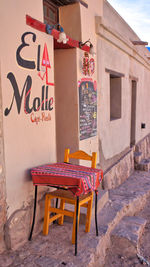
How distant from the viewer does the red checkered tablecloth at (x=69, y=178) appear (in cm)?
247

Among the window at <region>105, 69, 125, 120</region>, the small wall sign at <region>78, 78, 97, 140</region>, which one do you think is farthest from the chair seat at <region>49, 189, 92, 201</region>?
the window at <region>105, 69, 125, 120</region>

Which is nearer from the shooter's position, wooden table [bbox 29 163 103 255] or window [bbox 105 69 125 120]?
wooden table [bbox 29 163 103 255]

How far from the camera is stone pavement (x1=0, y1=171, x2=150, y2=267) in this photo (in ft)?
8.13

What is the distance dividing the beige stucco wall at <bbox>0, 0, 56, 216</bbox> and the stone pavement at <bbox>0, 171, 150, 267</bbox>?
46cm

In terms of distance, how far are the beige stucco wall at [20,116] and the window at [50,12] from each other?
748 millimetres

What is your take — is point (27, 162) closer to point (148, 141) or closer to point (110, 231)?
point (110, 231)

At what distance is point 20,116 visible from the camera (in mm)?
2656

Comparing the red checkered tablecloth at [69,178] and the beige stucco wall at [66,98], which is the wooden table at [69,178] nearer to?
the red checkered tablecloth at [69,178]

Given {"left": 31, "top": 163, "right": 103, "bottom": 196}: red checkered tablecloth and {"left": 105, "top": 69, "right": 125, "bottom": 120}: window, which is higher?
{"left": 105, "top": 69, "right": 125, "bottom": 120}: window

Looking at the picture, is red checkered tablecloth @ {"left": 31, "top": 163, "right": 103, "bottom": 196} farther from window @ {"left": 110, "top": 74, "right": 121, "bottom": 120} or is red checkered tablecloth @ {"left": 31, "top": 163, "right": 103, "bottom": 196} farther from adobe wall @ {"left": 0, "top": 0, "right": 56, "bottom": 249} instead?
window @ {"left": 110, "top": 74, "right": 121, "bottom": 120}

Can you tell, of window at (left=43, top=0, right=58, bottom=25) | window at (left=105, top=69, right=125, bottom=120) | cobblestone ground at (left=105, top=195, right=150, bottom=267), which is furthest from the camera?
window at (left=105, top=69, right=125, bottom=120)

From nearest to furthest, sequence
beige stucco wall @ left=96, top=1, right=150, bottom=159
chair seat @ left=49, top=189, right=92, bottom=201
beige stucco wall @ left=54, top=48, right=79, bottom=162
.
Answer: chair seat @ left=49, top=189, right=92, bottom=201
beige stucco wall @ left=54, top=48, right=79, bottom=162
beige stucco wall @ left=96, top=1, right=150, bottom=159

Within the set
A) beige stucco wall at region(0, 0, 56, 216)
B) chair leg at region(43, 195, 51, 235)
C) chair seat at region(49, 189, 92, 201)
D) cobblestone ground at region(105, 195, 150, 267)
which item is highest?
beige stucco wall at region(0, 0, 56, 216)

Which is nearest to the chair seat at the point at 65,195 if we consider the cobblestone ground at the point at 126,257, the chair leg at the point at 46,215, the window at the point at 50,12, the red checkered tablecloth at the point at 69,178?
the chair leg at the point at 46,215
